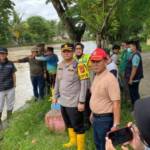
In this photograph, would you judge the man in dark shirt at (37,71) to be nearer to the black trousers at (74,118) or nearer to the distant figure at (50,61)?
the distant figure at (50,61)

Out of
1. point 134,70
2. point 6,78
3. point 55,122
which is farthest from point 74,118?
point 6,78

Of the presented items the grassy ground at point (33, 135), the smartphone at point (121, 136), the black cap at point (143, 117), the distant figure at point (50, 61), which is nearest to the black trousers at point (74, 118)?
the grassy ground at point (33, 135)

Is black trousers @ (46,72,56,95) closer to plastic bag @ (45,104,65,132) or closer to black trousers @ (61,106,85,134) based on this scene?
plastic bag @ (45,104,65,132)

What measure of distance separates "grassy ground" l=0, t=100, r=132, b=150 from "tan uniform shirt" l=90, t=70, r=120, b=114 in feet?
5.40

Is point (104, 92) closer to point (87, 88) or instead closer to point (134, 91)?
point (87, 88)

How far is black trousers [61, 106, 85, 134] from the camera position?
19.5 feet

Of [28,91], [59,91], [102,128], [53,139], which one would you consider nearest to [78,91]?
[59,91]

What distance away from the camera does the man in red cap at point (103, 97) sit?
4.79 m

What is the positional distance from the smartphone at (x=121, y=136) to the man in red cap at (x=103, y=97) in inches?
90.9

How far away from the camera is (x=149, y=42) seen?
55.2 m

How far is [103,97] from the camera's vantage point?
488 cm

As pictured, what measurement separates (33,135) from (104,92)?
10.9 feet

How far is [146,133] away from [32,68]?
9.50 meters

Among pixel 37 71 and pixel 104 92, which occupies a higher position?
pixel 104 92
